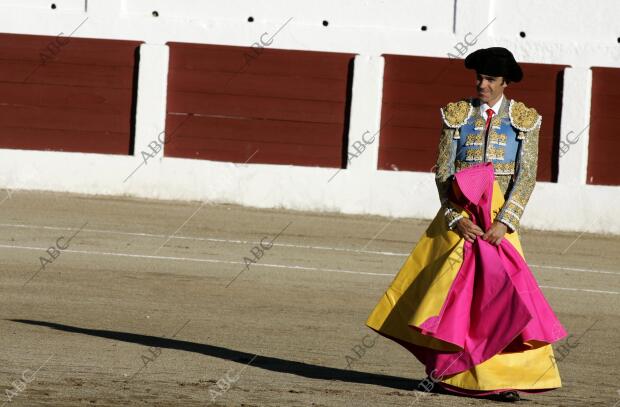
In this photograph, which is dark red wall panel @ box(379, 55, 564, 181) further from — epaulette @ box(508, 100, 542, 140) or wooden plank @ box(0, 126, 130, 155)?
epaulette @ box(508, 100, 542, 140)

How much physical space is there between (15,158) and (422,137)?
14.0 feet

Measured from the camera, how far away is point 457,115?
18.8 ft

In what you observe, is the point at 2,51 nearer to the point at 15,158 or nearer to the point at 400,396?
the point at 15,158

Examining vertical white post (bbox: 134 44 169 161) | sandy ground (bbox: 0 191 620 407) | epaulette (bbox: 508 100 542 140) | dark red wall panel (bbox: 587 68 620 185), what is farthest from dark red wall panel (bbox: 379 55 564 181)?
epaulette (bbox: 508 100 542 140)

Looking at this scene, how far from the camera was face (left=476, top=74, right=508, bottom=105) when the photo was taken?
221 inches

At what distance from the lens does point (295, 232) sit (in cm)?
1288

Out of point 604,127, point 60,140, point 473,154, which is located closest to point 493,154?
point 473,154

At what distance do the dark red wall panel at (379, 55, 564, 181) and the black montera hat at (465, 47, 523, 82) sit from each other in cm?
944

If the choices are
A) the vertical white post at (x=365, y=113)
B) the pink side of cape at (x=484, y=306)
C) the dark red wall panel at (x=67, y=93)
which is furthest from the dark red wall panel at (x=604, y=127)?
the pink side of cape at (x=484, y=306)

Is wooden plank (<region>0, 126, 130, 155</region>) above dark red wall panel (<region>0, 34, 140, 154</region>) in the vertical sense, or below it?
below

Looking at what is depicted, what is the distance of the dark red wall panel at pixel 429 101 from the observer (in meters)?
15.1

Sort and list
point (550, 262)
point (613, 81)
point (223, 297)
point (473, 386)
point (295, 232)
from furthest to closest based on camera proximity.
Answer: point (613, 81)
point (295, 232)
point (550, 262)
point (223, 297)
point (473, 386)

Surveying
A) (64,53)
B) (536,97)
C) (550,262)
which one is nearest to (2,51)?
(64,53)

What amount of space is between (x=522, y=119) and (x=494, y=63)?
0.96ft
